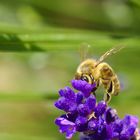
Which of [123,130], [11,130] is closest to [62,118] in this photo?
[123,130]

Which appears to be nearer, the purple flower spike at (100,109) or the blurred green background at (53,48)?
the purple flower spike at (100,109)

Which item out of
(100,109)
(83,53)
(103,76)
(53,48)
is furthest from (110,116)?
(53,48)

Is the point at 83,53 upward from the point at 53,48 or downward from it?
downward

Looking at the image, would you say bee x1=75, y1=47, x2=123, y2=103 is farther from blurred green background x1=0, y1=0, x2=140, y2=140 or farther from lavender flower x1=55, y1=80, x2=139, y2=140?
blurred green background x1=0, y1=0, x2=140, y2=140

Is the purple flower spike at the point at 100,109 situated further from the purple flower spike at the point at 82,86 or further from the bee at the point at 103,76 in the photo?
the bee at the point at 103,76

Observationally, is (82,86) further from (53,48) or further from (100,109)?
(53,48)

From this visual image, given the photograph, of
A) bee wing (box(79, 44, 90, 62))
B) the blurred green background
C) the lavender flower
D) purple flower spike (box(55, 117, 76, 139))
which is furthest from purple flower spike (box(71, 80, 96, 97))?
the blurred green background

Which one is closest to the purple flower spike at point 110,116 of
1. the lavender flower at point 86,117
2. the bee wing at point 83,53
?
the lavender flower at point 86,117
